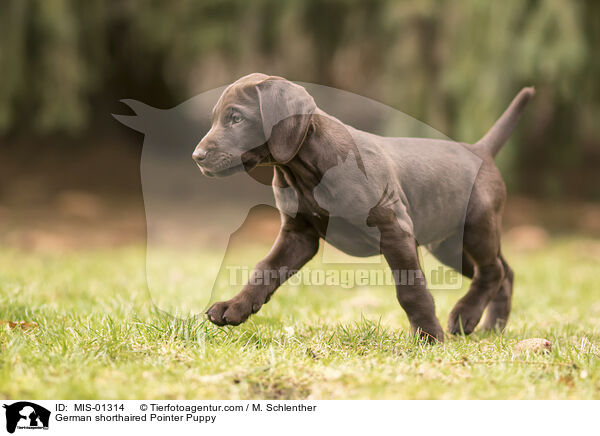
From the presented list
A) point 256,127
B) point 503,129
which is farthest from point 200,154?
point 503,129

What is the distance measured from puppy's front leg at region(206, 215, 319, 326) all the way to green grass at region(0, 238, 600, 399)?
0.11 m

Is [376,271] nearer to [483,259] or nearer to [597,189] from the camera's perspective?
Answer: [483,259]

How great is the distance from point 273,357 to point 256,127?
0.94 meters

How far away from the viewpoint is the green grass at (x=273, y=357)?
2.29 m

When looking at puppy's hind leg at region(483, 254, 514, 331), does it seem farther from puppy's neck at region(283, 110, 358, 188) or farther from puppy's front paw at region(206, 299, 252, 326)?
puppy's front paw at region(206, 299, 252, 326)

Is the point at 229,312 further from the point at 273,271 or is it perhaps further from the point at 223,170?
the point at 223,170

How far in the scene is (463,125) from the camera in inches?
297

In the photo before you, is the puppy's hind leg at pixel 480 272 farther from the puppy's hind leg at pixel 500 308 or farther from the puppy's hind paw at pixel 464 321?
the puppy's hind leg at pixel 500 308

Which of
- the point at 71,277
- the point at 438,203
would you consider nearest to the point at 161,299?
the point at 71,277

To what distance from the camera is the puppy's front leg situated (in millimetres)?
2826

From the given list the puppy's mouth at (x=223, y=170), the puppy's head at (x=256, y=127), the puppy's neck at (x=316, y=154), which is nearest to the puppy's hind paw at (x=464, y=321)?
the puppy's neck at (x=316, y=154)

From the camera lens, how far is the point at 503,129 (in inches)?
143

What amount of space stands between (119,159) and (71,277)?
6.46 meters
